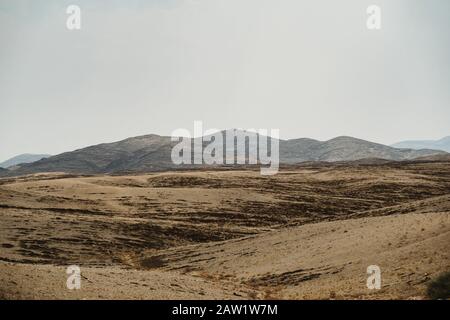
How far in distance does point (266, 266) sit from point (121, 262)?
1383 cm

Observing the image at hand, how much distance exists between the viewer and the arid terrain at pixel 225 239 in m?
24.8

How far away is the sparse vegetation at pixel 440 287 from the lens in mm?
20281

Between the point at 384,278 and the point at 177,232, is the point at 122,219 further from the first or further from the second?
the point at 384,278

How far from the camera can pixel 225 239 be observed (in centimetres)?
4981

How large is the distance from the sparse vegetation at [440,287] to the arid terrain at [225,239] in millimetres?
463

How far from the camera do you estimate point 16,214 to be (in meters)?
50.8

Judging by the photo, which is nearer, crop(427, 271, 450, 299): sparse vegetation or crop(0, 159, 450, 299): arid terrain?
crop(427, 271, 450, 299): sparse vegetation

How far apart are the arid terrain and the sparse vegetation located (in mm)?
463

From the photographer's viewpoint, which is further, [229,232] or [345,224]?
[229,232]

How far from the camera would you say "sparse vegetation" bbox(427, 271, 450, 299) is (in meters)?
20.3

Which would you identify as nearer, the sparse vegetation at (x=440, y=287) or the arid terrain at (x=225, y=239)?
the sparse vegetation at (x=440, y=287)

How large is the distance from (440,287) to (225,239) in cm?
3074
